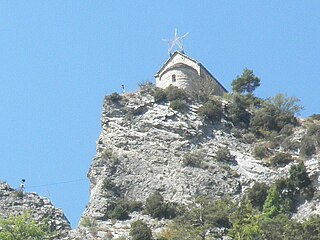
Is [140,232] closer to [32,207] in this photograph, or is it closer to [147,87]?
[32,207]

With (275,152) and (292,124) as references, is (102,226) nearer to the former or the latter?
(275,152)

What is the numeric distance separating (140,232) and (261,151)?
12.8m

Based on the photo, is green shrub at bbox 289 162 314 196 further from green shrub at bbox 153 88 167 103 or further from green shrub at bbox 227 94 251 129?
green shrub at bbox 153 88 167 103

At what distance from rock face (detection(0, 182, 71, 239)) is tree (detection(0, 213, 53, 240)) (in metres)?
4.41

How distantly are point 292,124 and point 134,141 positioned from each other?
10.0 m

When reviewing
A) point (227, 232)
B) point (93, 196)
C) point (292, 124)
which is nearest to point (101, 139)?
point (93, 196)

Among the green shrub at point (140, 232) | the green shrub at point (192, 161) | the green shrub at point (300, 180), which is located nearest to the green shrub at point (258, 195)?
the green shrub at point (300, 180)

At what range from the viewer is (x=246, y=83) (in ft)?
251

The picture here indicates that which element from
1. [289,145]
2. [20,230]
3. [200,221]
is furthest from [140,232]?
A: [289,145]

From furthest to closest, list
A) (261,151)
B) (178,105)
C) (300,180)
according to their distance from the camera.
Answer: (178,105)
(261,151)
(300,180)

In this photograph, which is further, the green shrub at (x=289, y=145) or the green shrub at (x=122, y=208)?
the green shrub at (x=289, y=145)

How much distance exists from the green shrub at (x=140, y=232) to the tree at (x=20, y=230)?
15.3 feet

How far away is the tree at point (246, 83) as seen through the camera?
76.2m

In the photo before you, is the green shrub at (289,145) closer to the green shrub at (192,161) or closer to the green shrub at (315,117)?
the green shrub at (315,117)
